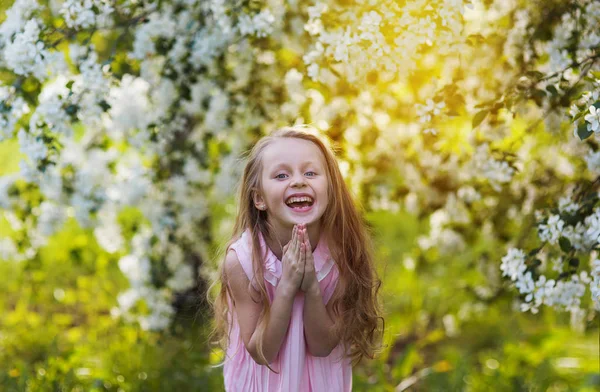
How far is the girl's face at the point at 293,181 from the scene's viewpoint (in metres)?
1.85

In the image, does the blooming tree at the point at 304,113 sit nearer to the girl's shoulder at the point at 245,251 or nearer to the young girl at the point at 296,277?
the young girl at the point at 296,277

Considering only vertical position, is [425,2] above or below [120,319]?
above

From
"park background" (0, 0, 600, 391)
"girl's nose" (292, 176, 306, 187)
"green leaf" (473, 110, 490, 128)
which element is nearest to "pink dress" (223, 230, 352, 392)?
"girl's nose" (292, 176, 306, 187)

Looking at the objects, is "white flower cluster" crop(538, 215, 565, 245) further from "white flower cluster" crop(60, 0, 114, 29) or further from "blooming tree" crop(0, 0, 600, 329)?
"white flower cluster" crop(60, 0, 114, 29)

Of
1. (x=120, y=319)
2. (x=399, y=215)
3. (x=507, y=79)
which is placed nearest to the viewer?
(x=507, y=79)

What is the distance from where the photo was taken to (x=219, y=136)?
12.0 feet

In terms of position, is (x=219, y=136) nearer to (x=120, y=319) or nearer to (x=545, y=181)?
(x=120, y=319)

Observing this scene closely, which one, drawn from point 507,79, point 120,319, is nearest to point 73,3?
point 507,79

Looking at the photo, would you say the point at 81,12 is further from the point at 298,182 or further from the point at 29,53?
the point at 298,182

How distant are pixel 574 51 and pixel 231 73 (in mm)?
1542

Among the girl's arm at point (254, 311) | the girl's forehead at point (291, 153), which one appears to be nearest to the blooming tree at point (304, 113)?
the girl's forehead at point (291, 153)

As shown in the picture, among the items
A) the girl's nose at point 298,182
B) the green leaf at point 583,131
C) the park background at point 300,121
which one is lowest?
the park background at point 300,121

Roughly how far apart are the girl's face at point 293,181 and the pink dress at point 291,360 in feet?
0.41

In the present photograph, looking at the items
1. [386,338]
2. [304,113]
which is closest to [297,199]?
[304,113]
